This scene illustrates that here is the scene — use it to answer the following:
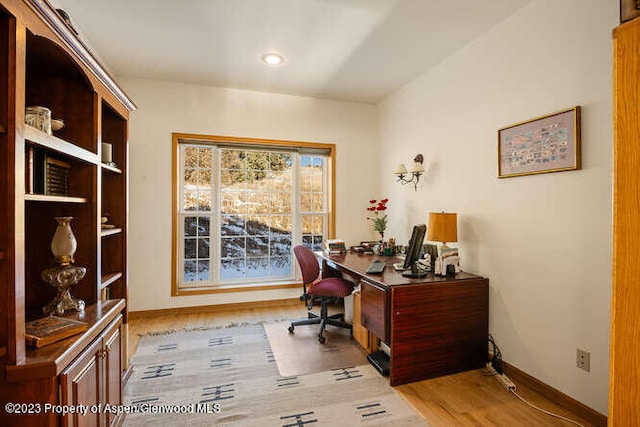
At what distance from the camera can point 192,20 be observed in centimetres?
239

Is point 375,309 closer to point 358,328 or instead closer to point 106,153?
point 358,328

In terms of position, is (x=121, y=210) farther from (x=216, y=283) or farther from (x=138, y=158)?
(x=216, y=283)

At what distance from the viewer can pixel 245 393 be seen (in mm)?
2092

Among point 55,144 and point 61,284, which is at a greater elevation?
point 55,144

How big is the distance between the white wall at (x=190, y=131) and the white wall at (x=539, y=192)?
1451 mm

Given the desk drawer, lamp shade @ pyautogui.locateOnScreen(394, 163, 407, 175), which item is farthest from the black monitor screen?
lamp shade @ pyautogui.locateOnScreen(394, 163, 407, 175)

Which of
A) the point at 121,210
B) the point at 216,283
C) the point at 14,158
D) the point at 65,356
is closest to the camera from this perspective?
the point at 14,158

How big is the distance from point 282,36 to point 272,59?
430mm

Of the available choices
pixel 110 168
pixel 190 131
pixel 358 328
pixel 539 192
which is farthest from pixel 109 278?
pixel 539 192

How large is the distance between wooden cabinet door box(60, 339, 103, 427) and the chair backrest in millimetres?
1851

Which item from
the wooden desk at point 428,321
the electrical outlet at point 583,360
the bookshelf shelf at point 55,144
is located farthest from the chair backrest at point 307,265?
the electrical outlet at point 583,360

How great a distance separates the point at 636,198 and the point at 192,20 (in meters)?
2.88

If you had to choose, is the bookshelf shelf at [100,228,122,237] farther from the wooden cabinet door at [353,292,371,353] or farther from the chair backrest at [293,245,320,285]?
the wooden cabinet door at [353,292,371,353]

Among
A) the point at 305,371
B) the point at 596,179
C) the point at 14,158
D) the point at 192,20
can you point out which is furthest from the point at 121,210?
the point at 596,179
